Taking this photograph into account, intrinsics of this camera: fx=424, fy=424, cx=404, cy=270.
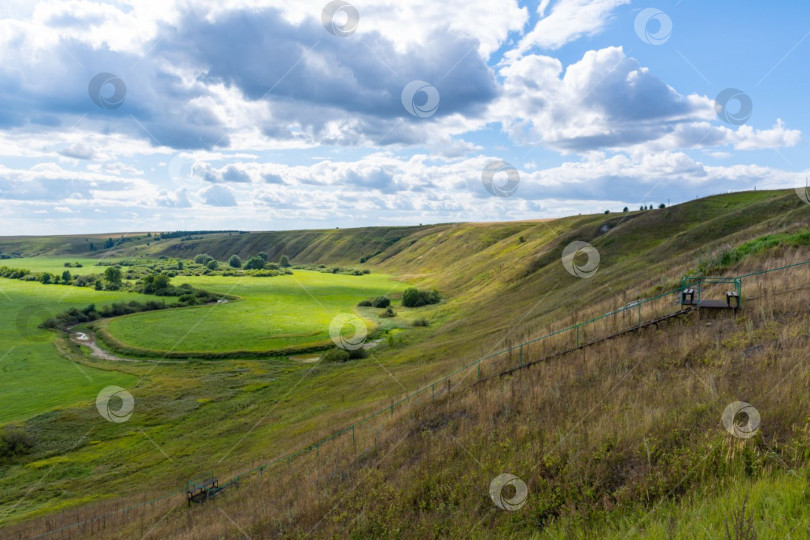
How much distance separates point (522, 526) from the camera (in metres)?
9.08

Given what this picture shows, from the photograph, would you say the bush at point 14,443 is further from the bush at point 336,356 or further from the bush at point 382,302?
the bush at point 382,302

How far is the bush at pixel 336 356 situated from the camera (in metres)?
62.2

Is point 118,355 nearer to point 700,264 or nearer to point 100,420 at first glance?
point 100,420

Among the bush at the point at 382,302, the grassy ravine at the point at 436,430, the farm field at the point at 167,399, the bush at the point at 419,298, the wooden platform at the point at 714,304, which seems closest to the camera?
the grassy ravine at the point at 436,430

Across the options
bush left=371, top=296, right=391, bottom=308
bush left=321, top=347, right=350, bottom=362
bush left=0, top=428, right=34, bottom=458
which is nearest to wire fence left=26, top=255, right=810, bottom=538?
bush left=0, top=428, right=34, bottom=458

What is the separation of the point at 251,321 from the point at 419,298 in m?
38.1

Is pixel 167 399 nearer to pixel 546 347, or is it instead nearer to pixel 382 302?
pixel 546 347

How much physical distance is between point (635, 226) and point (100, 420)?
7833 cm

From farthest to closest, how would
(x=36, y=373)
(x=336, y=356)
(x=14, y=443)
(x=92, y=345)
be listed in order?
(x=92, y=345)
(x=336, y=356)
(x=36, y=373)
(x=14, y=443)

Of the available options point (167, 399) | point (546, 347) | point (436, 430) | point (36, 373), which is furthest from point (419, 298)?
point (436, 430)

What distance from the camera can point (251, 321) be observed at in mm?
93125

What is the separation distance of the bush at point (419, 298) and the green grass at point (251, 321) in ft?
47.2

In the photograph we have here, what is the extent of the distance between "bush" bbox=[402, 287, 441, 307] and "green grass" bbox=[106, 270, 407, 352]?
14382 mm

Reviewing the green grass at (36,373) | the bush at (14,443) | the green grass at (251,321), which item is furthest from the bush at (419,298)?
the bush at (14,443)
